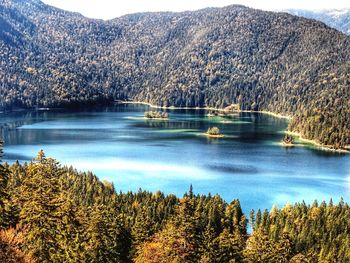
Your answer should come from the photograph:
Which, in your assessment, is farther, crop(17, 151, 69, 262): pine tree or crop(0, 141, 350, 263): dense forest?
crop(0, 141, 350, 263): dense forest

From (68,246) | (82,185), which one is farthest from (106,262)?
(82,185)

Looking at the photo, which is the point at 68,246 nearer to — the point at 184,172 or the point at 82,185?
the point at 82,185

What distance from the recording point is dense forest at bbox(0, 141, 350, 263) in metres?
54.7

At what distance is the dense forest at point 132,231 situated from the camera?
54688 mm

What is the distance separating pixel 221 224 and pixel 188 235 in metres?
51.3

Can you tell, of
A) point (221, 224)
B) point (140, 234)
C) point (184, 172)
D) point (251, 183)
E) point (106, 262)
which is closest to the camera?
point (106, 262)

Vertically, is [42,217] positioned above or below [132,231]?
above

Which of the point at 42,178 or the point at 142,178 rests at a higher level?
the point at 42,178

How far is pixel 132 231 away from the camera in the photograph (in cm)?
8319

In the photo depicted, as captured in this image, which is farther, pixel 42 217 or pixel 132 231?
pixel 132 231

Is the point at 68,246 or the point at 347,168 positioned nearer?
the point at 68,246

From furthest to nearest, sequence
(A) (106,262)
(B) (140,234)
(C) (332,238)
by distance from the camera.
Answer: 1. (C) (332,238)
2. (B) (140,234)
3. (A) (106,262)

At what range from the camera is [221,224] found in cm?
10656

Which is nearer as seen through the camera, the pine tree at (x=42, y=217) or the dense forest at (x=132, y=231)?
the pine tree at (x=42, y=217)
